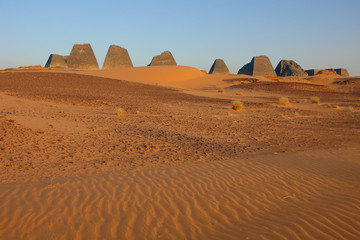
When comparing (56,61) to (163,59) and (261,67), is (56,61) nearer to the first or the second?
(163,59)

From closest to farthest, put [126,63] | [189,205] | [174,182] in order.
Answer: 1. [189,205]
2. [174,182]
3. [126,63]

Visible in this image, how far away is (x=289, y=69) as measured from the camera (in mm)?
71812

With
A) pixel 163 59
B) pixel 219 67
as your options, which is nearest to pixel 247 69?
pixel 219 67

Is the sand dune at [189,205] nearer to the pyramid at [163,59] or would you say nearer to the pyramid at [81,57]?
the pyramid at [81,57]

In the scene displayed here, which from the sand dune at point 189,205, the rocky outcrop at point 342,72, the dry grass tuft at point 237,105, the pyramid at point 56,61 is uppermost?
the pyramid at point 56,61

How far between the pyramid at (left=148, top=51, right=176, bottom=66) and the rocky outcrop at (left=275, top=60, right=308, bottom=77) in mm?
27647

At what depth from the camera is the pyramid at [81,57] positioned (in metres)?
60.5

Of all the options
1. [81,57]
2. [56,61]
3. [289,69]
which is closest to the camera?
[81,57]

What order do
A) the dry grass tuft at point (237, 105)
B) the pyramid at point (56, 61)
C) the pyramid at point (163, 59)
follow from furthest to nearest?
the pyramid at point (163, 59)
the pyramid at point (56, 61)
the dry grass tuft at point (237, 105)

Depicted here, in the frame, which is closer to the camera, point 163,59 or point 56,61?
point 56,61

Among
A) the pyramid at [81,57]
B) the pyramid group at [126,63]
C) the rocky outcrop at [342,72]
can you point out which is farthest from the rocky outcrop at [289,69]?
the pyramid at [81,57]

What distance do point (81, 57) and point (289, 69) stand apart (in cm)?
4765

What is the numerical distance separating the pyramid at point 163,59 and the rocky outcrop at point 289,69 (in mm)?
27647

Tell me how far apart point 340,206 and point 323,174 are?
1543 millimetres
